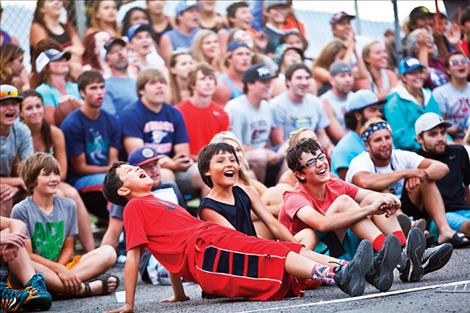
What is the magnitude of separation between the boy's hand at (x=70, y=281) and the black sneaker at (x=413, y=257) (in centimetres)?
252

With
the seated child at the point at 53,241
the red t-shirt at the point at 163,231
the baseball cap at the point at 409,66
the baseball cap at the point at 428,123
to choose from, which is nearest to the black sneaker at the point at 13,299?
the seated child at the point at 53,241

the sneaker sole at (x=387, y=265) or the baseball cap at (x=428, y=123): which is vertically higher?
the baseball cap at (x=428, y=123)

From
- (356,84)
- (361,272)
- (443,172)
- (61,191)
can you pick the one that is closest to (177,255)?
(361,272)

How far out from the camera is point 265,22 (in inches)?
497

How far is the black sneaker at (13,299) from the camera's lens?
6.91 m

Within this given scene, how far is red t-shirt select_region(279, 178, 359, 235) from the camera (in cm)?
714

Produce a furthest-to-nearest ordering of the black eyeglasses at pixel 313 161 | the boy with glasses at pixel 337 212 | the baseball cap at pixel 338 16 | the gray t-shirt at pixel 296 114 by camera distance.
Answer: the baseball cap at pixel 338 16, the gray t-shirt at pixel 296 114, the black eyeglasses at pixel 313 161, the boy with glasses at pixel 337 212

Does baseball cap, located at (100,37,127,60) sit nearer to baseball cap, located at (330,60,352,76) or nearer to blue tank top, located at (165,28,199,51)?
blue tank top, located at (165,28,199,51)

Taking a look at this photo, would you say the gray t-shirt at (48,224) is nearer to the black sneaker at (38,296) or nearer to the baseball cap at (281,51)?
the black sneaker at (38,296)

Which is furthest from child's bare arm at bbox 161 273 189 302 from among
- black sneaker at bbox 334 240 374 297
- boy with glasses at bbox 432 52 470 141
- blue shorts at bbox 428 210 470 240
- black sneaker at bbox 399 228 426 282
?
boy with glasses at bbox 432 52 470 141

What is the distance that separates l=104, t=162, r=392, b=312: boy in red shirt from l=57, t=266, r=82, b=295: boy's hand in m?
1.32

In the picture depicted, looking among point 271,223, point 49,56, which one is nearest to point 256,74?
point 49,56

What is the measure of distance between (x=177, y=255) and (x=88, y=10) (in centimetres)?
496

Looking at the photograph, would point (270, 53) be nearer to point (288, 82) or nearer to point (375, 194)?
point (288, 82)
